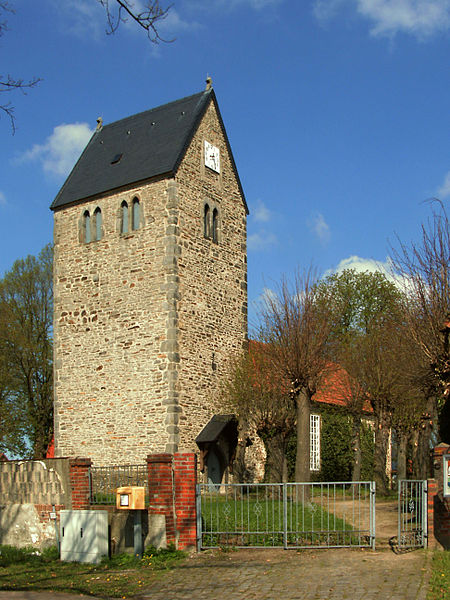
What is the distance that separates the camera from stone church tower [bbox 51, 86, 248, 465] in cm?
2327

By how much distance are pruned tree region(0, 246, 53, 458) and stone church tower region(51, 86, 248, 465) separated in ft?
30.5

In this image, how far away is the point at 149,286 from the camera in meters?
23.8

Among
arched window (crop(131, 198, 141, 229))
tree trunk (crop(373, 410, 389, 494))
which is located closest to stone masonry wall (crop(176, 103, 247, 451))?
arched window (crop(131, 198, 141, 229))

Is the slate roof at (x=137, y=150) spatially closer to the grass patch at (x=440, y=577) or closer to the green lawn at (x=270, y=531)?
the green lawn at (x=270, y=531)

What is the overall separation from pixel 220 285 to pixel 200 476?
21.9 ft

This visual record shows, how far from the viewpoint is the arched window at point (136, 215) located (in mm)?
24703

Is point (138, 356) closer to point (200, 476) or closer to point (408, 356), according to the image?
point (200, 476)

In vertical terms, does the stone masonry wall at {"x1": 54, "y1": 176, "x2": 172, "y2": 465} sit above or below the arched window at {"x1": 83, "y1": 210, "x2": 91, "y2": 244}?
below

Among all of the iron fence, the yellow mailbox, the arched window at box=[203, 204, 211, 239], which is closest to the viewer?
the yellow mailbox

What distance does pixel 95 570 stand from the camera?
38.6 feet

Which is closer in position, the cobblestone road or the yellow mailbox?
the cobblestone road

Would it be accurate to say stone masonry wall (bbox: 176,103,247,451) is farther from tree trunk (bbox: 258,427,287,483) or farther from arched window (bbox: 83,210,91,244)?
arched window (bbox: 83,210,91,244)

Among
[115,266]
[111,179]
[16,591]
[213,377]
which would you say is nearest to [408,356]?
[213,377]

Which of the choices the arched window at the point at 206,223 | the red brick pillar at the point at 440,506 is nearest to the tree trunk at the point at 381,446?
the arched window at the point at 206,223
